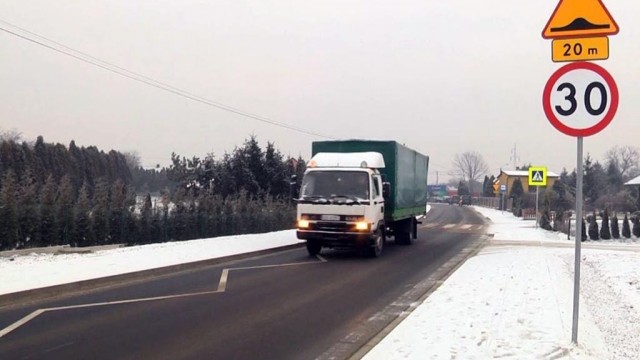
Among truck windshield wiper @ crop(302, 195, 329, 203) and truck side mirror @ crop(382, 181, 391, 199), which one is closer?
truck windshield wiper @ crop(302, 195, 329, 203)

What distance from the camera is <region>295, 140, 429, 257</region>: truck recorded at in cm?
1555

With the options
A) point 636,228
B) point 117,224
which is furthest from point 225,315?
point 636,228

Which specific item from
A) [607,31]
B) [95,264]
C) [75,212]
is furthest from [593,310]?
[75,212]

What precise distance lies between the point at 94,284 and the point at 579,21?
9247 millimetres

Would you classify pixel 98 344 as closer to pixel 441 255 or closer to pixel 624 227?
pixel 441 255

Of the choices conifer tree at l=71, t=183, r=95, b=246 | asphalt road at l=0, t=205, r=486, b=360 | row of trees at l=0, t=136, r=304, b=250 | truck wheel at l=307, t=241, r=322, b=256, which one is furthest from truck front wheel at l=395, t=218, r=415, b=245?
conifer tree at l=71, t=183, r=95, b=246

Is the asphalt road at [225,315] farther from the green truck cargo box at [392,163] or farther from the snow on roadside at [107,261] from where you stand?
the green truck cargo box at [392,163]

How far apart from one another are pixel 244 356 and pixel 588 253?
1378 cm

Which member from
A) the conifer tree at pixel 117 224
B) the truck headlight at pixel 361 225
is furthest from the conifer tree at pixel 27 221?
the truck headlight at pixel 361 225

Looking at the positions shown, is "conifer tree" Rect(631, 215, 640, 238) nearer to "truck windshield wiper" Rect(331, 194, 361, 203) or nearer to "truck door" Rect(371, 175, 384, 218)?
"truck door" Rect(371, 175, 384, 218)

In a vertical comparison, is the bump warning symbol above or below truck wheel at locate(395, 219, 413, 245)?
above

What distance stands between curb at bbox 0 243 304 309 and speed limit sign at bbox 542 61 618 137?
8228 mm

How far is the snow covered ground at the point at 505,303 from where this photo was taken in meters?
6.36

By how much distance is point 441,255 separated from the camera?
17.9m
